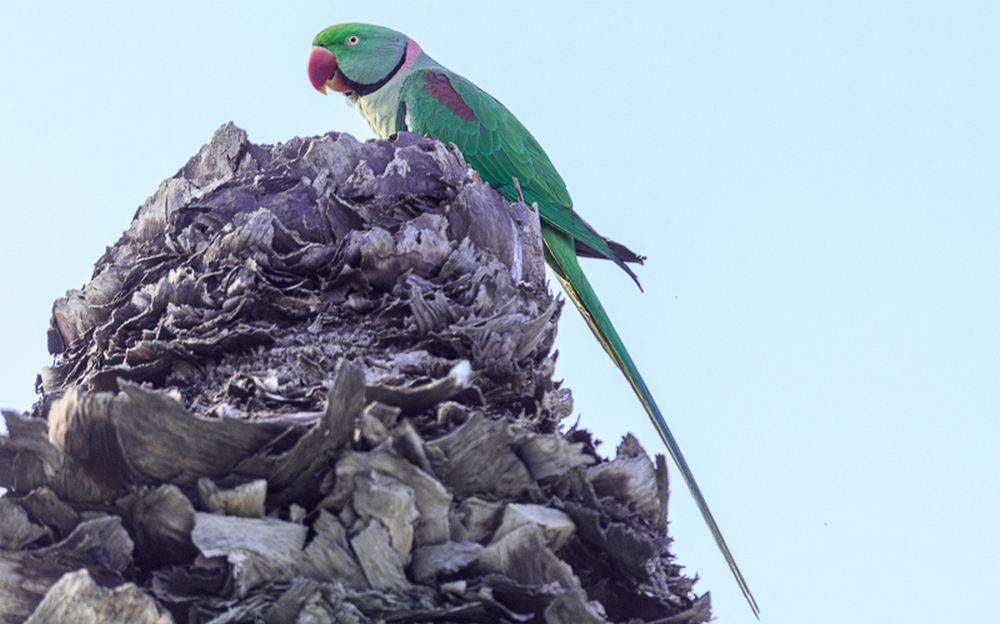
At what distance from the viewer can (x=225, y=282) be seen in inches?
103

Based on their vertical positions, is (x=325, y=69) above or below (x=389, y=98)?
above

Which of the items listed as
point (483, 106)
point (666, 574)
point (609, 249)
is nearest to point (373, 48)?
point (483, 106)

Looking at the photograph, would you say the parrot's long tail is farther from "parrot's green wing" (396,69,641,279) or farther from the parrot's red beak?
the parrot's red beak

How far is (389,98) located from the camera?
673 centimetres

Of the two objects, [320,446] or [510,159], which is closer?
[320,446]

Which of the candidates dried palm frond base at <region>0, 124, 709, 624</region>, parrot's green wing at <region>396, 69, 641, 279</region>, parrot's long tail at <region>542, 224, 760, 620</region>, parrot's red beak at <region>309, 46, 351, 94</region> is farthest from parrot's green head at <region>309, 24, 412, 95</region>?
dried palm frond base at <region>0, 124, 709, 624</region>

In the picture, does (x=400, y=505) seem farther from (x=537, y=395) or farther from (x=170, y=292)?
(x=170, y=292)

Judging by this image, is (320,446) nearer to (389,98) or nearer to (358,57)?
(389,98)

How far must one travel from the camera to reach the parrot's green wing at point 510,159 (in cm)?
501

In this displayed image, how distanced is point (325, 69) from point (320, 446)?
19.9 ft

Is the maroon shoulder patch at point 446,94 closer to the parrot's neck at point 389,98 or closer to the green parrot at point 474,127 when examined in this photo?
the green parrot at point 474,127

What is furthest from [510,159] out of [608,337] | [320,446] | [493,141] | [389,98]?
[320,446]

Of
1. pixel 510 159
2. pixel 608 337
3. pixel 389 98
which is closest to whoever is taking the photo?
pixel 608 337

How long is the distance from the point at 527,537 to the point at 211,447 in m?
0.69
